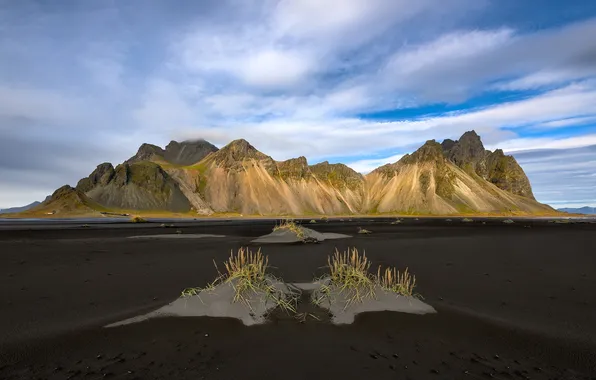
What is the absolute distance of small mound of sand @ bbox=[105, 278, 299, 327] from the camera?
8734mm

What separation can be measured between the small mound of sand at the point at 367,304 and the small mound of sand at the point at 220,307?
1.39 meters

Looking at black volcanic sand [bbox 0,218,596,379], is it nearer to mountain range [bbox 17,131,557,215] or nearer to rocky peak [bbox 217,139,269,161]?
mountain range [bbox 17,131,557,215]

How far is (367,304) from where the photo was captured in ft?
31.3

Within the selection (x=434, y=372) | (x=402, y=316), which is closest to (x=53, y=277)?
(x=402, y=316)

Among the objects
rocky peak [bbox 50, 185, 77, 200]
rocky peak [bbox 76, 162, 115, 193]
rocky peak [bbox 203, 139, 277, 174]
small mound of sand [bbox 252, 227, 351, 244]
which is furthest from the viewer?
rocky peak [bbox 203, 139, 277, 174]

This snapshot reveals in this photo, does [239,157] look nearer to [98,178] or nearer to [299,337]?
[98,178]

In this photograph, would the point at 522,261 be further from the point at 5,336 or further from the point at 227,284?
the point at 5,336

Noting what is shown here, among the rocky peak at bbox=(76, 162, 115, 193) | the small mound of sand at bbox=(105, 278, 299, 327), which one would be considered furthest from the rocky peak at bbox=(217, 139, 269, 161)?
the small mound of sand at bbox=(105, 278, 299, 327)

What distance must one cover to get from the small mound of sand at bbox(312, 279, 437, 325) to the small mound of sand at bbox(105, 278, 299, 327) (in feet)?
4.55

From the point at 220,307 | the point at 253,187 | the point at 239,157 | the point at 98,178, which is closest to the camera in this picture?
the point at 220,307

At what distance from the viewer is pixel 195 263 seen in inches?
746

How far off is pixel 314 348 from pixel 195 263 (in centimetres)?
1386

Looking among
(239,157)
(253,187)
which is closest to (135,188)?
(239,157)

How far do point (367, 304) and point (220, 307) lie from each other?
4.37 meters
